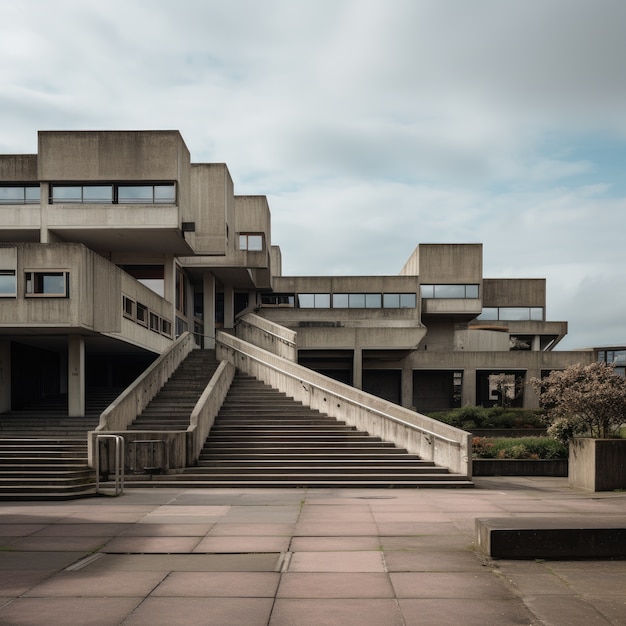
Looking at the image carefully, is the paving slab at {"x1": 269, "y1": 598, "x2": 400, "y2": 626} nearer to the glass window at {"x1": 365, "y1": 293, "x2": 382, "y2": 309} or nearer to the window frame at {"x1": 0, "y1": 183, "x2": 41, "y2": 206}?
the window frame at {"x1": 0, "y1": 183, "x2": 41, "y2": 206}

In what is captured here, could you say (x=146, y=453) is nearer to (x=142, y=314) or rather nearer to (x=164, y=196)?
(x=142, y=314)

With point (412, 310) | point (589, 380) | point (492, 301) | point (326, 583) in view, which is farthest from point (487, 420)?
point (326, 583)

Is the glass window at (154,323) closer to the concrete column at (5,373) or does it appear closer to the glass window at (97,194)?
the glass window at (97,194)

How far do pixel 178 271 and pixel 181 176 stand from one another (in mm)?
8239

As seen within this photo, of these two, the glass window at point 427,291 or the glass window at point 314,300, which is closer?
the glass window at point 314,300

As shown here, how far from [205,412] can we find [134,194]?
11660mm

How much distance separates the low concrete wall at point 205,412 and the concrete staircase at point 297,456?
253mm

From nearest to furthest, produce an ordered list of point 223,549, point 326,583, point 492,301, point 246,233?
point 326,583
point 223,549
point 246,233
point 492,301

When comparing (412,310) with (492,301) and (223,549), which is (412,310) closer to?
(492,301)

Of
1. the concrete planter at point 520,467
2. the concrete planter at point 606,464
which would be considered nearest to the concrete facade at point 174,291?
the concrete planter at point 520,467

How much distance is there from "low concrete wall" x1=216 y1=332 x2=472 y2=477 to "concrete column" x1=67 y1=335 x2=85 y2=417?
677 centimetres

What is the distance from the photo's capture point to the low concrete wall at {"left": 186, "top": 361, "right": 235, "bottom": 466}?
19.5 meters

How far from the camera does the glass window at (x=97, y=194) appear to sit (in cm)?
2947

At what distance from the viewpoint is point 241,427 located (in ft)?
73.6
